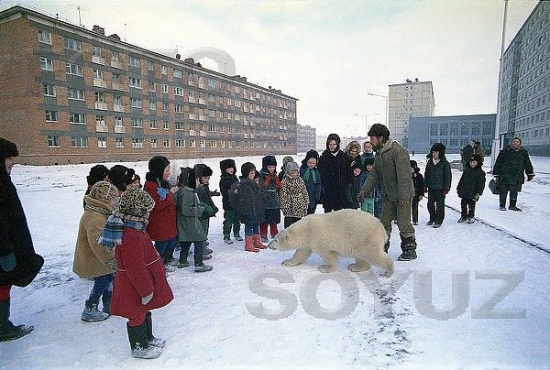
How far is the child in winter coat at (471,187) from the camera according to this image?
7.14 m

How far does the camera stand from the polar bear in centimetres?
421

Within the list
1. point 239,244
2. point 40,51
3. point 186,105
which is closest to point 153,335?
point 239,244

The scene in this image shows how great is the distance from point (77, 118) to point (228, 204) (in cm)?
3545

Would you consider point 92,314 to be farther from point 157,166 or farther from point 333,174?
point 333,174

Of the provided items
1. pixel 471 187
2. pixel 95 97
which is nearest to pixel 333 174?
pixel 471 187

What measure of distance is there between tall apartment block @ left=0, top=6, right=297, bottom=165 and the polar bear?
30.9 m

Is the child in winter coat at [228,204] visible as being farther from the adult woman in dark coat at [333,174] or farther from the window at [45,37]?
the window at [45,37]

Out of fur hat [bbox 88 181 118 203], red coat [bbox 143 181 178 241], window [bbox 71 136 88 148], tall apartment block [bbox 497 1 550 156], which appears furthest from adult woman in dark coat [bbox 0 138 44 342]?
tall apartment block [bbox 497 1 550 156]

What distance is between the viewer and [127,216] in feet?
8.36

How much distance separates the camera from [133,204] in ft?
8.32

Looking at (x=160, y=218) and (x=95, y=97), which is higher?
(x=95, y=97)

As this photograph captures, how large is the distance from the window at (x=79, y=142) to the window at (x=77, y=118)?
5.46ft

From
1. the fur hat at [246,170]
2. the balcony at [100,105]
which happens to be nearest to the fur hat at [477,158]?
the fur hat at [246,170]

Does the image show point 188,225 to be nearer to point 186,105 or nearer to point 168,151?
point 168,151
